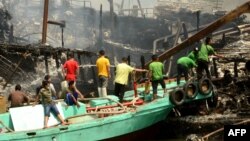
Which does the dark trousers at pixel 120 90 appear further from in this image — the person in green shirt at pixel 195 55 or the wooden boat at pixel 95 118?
the person in green shirt at pixel 195 55

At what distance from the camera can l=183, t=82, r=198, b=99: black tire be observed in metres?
13.0

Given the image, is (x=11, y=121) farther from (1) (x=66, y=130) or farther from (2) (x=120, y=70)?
(2) (x=120, y=70)

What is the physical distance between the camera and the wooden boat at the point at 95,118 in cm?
1016

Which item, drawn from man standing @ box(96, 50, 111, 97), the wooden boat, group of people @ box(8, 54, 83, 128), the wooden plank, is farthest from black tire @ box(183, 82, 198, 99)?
the wooden plank

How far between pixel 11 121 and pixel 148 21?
32.4m

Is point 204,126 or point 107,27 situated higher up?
point 107,27

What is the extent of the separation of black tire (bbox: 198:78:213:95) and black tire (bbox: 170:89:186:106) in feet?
2.61

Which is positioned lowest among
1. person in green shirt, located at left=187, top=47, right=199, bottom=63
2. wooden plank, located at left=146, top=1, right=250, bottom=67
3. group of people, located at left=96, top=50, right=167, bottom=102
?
group of people, located at left=96, top=50, right=167, bottom=102

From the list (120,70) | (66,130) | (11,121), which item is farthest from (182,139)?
(11,121)

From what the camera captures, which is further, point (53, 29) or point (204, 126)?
point (53, 29)

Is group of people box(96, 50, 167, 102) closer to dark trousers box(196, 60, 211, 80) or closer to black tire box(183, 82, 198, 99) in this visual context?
black tire box(183, 82, 198, 99)

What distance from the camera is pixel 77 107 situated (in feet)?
37.8

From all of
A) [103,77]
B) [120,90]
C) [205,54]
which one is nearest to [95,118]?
[120,90]

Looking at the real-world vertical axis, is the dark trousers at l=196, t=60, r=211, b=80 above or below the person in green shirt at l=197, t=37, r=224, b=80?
below
